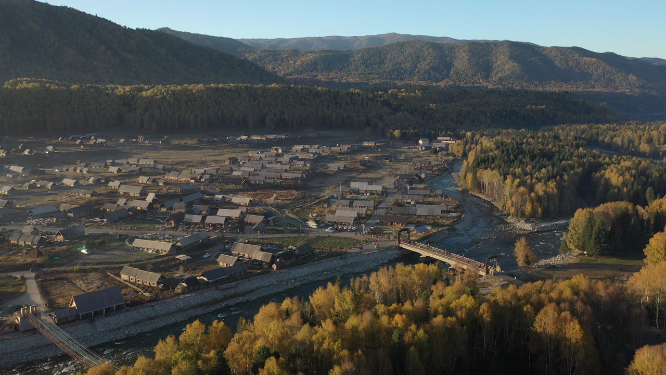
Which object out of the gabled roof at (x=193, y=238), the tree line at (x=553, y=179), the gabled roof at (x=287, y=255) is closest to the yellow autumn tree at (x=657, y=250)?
the tree line at (x=553, y=179)

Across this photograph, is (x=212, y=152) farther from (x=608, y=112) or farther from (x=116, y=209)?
(x=608, y=112)

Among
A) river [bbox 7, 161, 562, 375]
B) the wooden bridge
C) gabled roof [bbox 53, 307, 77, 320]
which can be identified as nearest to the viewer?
river [bbox 7, 161, 562, 375]

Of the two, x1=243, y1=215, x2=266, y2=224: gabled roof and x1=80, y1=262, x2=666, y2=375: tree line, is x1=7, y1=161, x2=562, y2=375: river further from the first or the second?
x1=243, y1=215, x2=266, y2=224: gabled roof

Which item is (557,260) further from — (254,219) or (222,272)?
(254,219)

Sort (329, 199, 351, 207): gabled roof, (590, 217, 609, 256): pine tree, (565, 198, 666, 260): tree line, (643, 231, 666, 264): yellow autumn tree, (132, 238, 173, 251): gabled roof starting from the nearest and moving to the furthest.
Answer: (643, 231, 666, 264): yellow autumn tree → (132, 238, 173, 251): gabled roof → (590, 217, 609, 256): pine tree → (565, 198, 666, 260): tree line → (329, 199, 351, 207): gabled roof

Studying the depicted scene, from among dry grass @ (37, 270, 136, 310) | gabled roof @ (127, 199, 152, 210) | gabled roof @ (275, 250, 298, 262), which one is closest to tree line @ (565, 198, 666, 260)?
gabled roof @ (275, 250, 298, 262)

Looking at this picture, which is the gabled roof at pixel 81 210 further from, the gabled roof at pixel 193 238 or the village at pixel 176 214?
the gabled roof at pixel 193 238

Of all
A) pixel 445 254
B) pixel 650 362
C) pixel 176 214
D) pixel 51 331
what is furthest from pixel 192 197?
pixel 650 362

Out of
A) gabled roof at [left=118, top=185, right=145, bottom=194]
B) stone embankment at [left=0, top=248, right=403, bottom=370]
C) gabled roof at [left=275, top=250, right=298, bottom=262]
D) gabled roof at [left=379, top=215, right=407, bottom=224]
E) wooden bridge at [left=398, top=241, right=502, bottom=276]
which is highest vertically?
gabled roof at [left=118, top=185, right=145, bottom=194]
